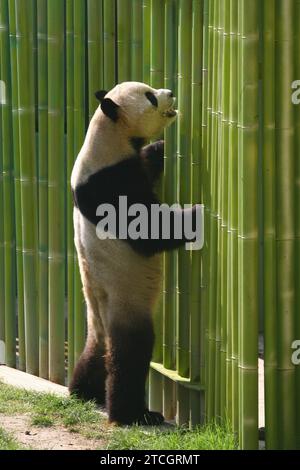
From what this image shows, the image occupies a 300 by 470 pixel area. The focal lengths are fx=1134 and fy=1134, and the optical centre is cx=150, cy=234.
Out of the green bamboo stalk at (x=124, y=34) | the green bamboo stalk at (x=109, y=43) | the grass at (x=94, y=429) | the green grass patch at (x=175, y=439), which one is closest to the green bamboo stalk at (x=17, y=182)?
the grass at (x=94, y=429)

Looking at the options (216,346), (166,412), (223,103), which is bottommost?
(166,412)

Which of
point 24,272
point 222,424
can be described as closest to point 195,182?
point 222,424

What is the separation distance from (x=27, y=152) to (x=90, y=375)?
5.19ft

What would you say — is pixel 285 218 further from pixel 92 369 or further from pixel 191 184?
pixel 92 369

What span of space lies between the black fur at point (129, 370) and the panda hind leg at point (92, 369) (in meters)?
0.32

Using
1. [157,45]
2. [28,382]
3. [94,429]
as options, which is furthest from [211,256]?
[28,382]

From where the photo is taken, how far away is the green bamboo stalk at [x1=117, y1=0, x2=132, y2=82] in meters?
6.53

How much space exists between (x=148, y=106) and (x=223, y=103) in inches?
32.2

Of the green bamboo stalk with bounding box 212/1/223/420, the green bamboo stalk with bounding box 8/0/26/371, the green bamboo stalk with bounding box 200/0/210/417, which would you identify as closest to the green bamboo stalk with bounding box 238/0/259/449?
the green bamboo stalk with bounding box 212/1/223/420

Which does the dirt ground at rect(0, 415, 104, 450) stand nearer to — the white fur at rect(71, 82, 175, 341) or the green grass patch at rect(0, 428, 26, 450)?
the green grass patch at rect(0, 428, 26, 450)

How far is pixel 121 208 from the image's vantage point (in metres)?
5.87
